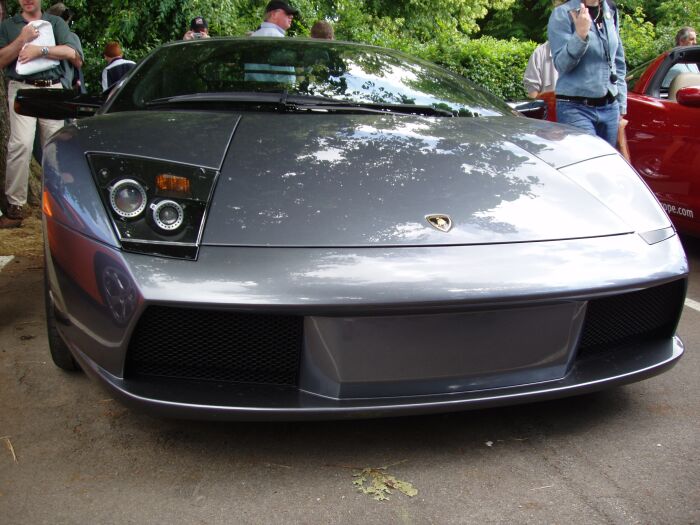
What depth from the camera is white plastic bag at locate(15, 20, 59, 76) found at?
5.71 metres

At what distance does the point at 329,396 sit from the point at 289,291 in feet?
0.98

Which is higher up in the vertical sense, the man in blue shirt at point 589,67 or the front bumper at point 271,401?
the man in blue shirt at point 589,67

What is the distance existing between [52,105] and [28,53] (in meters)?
2.79

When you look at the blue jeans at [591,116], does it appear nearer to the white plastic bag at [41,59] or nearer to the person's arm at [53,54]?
the person's arm at [53,54]

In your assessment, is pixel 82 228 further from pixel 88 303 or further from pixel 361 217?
pixel 361 217

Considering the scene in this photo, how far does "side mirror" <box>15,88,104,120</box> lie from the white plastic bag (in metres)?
2.68

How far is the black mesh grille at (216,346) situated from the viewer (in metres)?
2.02

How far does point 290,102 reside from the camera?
294 cm

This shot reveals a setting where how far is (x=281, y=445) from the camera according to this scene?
2.28m

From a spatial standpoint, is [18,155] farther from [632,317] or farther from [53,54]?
[632,317]

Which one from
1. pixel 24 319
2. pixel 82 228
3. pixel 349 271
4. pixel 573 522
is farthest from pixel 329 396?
pixel 24 319

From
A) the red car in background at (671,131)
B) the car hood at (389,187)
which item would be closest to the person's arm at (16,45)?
the car hood at (389,187)

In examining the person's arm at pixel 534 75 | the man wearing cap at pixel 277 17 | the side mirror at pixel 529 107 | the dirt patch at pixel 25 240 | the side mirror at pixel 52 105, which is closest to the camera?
the side mirror at pixel 52 105

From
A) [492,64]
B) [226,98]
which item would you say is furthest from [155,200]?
[492,64]
